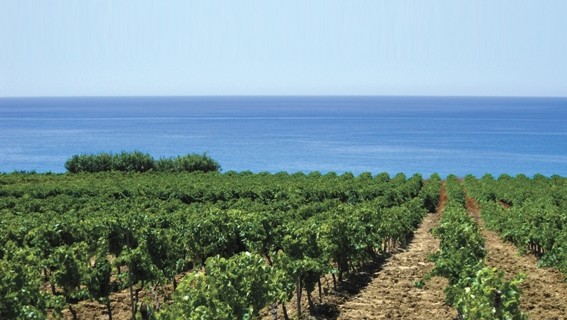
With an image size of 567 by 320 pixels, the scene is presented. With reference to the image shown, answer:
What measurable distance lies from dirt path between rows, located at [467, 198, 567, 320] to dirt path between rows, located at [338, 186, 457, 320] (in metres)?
2.86

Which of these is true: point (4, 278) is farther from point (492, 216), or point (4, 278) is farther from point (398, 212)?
point (492, 216)

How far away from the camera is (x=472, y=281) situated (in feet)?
43.6

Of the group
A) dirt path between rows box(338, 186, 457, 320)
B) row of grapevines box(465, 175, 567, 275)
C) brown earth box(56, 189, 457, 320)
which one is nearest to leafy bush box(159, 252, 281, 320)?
brown earth box(56, 189, 457, 320)

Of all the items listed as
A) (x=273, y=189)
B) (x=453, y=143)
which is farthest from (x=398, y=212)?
(x=453, y=143)

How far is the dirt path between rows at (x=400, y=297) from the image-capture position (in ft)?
59.0

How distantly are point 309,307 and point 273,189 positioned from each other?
1095 inches

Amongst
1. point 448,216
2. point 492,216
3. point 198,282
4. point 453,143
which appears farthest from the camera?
point 453,143

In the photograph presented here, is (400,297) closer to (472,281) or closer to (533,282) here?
(533,282)

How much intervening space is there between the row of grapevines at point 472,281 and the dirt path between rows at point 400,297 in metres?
2.25

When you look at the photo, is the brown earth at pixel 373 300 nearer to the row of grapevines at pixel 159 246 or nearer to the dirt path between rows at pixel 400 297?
the dirt path between rows at pixel 400 297

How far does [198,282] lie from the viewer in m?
11.2

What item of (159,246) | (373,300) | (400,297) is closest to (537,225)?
(400,297)

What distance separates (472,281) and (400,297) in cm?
687

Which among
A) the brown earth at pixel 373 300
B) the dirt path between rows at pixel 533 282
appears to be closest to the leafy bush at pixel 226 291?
the brown earth at pixel 373 300
